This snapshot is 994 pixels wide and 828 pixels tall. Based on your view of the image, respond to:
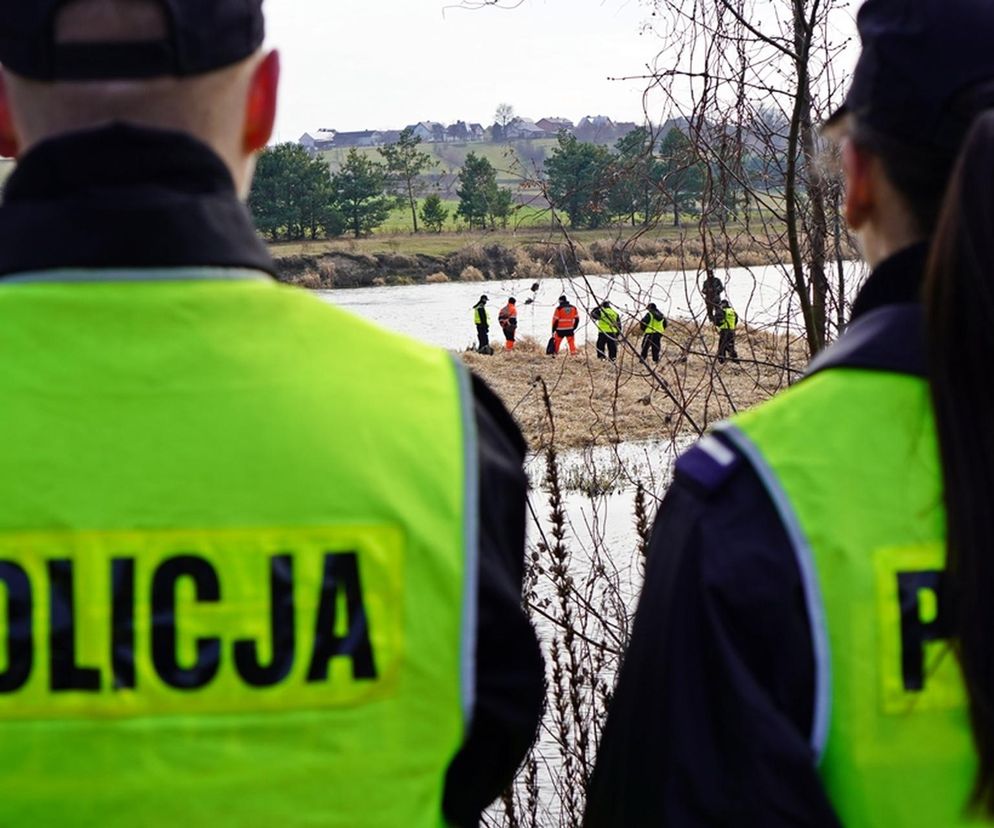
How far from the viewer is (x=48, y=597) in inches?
53.4

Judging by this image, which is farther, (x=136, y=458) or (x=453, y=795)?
(x=453, y=795)

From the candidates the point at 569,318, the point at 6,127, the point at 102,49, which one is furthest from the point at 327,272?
the point at 102,49

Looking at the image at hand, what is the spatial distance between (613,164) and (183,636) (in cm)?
362

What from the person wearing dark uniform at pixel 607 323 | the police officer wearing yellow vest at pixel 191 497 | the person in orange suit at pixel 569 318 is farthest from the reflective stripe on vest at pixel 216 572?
the person in orange suit at pixel 569 318

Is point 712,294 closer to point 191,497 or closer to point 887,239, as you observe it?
point 887,239

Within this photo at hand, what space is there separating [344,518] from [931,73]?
0.80 metres

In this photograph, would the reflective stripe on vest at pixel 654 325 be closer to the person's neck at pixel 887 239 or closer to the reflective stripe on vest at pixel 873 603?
the person's neck at pixel 887 239

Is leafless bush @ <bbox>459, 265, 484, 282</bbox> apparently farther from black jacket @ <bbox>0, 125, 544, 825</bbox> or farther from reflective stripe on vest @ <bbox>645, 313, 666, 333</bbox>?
black jacket @ <bbox>0, 125, 544, 825</bbox>

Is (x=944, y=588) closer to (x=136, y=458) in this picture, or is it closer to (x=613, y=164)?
(x=136, y=458)

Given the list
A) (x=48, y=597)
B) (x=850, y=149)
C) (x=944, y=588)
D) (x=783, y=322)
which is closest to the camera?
(x=48, y=597)

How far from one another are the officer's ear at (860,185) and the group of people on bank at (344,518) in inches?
1.2

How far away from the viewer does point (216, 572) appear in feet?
4.51

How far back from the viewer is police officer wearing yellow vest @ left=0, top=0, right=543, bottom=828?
1.35 meters

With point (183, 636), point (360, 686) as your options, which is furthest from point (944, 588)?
point (183, 636)
